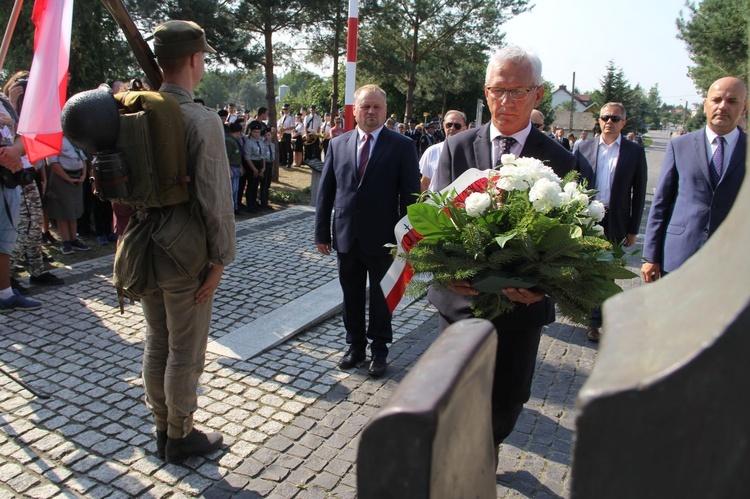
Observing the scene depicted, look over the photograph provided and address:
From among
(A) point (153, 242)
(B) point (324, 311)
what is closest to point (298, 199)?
(B) point (324, 311)

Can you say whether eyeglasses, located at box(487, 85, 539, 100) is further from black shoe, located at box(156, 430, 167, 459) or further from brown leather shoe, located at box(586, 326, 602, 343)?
brown leather shoe, located at box(586, 326, 602, 343)

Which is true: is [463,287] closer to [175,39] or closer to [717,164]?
[175,39]

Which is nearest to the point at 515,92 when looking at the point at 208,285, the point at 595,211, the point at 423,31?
the point at 595,211

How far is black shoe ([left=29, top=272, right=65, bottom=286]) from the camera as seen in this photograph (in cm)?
614

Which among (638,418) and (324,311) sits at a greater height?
(638,418)

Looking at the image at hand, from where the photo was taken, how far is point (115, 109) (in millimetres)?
2678

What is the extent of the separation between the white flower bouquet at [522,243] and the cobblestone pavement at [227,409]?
147cm

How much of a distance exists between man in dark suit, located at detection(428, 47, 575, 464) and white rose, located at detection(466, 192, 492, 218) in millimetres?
377

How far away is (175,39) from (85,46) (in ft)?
29.9

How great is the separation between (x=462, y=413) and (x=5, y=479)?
3203 mm

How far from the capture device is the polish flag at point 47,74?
3.59 meters

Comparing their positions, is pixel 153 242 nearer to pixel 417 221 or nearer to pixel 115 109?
pixel 115 109

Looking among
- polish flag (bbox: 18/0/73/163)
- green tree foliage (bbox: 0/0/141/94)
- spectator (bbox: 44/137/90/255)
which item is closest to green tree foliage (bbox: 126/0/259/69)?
green tree foliage (bbox: 0/0/141/94)

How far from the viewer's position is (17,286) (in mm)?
5832
